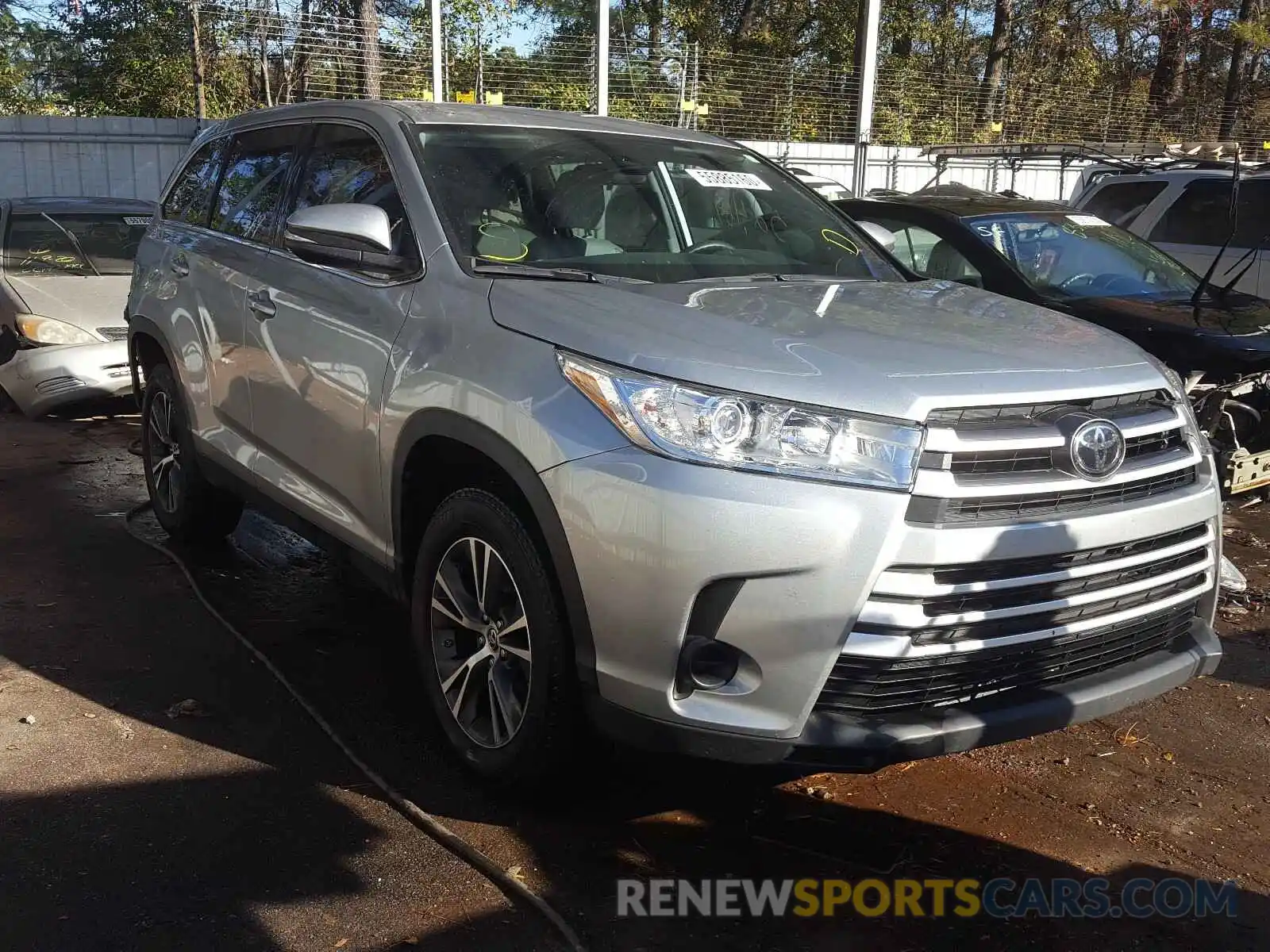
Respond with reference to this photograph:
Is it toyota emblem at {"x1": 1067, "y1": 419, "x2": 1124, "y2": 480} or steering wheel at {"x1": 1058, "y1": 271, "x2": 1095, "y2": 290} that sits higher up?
steering wheel at {"x1": 1058, "y1": 271, "x2": 1095, "y2": 290}

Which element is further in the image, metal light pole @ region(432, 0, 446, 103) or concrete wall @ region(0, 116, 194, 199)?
concrete wall @ region(0, 116, 194, 199)

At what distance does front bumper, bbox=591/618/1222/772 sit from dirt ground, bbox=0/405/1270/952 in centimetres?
42

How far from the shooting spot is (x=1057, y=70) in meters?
31.4

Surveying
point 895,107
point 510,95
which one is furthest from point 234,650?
point 895,107

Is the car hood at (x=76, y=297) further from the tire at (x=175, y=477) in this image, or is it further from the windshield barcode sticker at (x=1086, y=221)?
the windshield barcode sticker at (x=1086, y=221)

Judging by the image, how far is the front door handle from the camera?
4191 mm

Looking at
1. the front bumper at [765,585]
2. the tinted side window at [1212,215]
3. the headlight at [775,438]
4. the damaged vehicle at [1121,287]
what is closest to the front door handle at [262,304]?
the front bumper at [765,585]

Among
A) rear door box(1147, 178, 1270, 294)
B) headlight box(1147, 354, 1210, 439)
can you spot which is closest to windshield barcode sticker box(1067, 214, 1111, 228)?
rear door box(1147, 178, 1270, 294)

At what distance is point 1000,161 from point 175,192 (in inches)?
631

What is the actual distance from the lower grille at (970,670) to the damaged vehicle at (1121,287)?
9.30 ft

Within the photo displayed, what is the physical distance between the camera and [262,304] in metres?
4.25

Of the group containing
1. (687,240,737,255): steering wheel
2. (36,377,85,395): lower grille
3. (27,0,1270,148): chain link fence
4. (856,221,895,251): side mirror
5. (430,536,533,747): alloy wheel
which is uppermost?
(27,0,1270,148): chain link fence

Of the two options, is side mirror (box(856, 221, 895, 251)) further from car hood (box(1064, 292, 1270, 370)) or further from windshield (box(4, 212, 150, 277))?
windshield (box(4, 212, 150, 277))

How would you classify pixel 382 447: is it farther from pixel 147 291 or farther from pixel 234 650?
pixel 147 291
